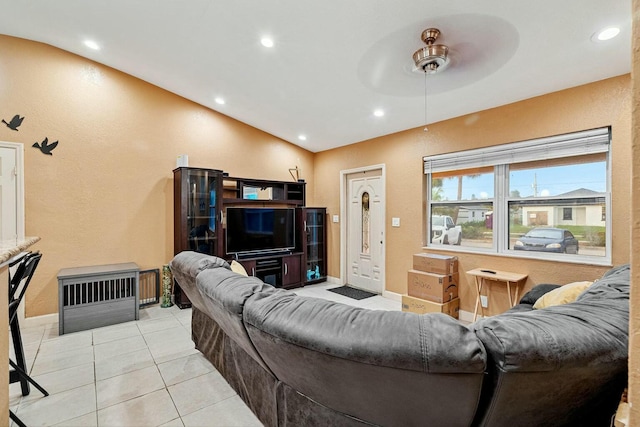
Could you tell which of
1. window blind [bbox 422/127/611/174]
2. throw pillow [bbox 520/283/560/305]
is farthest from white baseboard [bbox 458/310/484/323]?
window blind [bbox 422/127/611/174]

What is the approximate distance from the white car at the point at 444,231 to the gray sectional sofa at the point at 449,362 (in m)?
2.64

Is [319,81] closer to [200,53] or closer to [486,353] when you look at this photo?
[200,53]

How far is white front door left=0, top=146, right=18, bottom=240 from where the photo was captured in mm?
3250

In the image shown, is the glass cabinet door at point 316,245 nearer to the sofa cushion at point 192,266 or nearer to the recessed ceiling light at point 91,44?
the sofa cushion at point 192,266

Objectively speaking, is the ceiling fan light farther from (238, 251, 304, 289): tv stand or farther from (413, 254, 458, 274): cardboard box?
(238, 251, 304, 289): tv stand

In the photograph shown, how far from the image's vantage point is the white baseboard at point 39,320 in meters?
3.36

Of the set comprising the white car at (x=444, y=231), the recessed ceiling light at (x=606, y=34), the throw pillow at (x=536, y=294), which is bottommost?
the throw pillow at (x=536, y=294)

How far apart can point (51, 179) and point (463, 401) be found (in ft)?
15.0

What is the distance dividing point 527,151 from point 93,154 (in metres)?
5.16

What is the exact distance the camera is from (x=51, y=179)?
11.5 feet

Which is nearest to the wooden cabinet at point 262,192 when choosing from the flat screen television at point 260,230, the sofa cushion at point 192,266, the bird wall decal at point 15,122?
the flat screen television at point 260,230

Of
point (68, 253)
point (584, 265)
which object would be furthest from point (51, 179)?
point (584, 265)

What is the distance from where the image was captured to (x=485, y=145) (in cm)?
348

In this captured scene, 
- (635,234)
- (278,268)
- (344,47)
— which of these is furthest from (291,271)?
(635,234)
